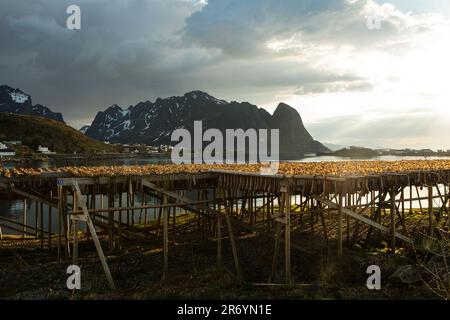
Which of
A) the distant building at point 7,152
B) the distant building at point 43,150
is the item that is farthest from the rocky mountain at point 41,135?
the distant building at point 7,152

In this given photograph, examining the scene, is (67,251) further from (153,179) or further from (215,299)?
(215,299)

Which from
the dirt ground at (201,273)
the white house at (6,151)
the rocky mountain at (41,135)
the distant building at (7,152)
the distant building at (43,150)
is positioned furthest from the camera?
the rocky mountain at (41,135)

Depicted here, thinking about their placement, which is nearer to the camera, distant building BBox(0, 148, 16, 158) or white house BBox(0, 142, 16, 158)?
distant building BBox(0, 148, 16, 158)

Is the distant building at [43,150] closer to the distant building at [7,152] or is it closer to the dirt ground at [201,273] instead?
the distant building at [7,152]

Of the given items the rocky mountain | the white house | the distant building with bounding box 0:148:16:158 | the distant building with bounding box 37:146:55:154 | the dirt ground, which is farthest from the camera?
the rocky mountain

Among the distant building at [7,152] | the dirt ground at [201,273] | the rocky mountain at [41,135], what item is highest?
the rocky mountain at [41,135]

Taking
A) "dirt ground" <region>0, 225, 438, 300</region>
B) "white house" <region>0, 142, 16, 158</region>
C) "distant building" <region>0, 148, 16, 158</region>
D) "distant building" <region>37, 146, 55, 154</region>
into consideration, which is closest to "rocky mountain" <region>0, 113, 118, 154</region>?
"distant building" <region>37, 146, 55, 154</region>

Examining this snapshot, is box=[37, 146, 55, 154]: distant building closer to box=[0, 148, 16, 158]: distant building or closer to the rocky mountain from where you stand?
the rocky mountain

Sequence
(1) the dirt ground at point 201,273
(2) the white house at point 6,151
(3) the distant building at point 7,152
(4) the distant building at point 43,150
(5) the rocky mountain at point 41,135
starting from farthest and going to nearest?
(5) the rocky mountain at point 41,135
(4) the distant building at point 43,150
(2) the white house at point 6,151
(3) the distant building at point 7,152
(1) the dirt ground at point 201,273

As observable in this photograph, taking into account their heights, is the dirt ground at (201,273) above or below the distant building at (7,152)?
below

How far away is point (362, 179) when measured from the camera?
55.8ft
